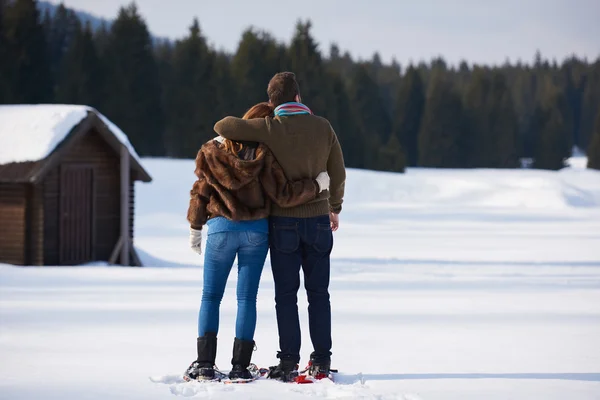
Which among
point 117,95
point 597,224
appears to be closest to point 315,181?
point 597,224

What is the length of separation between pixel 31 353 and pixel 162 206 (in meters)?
28.8

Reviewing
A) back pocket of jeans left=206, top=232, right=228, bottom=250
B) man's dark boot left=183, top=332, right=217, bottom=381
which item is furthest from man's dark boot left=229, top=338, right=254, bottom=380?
back pocket of jeans left=206, top=232, right=228, bottom=250

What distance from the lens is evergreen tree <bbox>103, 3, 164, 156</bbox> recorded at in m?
51.4

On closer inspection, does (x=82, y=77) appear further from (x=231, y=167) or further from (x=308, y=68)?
(x=231, y=167)

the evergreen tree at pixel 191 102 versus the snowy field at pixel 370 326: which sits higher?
the evergreen tree at pixel 191 102

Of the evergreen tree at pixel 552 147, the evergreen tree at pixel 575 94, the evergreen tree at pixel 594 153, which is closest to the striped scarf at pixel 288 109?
the evergreen tree at pixel 594 153

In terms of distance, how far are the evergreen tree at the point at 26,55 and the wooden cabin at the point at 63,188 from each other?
31.8 metres

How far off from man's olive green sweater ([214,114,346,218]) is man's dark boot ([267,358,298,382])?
1007 millimetres

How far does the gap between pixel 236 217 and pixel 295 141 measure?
0.67 metres

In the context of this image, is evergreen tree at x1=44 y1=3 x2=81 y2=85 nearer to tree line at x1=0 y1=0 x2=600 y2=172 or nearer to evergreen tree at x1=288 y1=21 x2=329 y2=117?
tree line at x1=0 y1=0 x2=600 y2=172

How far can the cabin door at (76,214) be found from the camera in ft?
61.1

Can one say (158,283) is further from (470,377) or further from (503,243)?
(503,243)

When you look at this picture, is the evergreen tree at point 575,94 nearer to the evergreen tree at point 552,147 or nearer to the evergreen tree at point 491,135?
the evergreen tree at point 552,147

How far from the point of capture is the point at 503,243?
23.9m
